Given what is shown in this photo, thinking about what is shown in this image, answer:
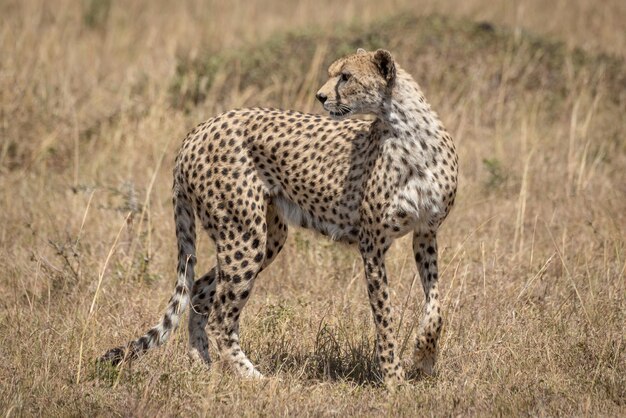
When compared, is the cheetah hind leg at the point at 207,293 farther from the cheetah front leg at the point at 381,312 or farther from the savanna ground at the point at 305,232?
the cheetah front leg at the point at 381,312

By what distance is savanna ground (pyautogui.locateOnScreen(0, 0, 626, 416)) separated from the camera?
14.8ft

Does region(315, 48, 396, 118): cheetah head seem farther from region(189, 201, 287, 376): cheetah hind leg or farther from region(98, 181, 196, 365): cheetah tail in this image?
region(98, 181, 196, 365): cheetah tail

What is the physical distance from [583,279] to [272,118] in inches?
79.9

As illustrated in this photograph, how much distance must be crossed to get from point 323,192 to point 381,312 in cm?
65

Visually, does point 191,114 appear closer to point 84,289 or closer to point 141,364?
point 84,289

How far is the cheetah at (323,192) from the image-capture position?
4.61 meters

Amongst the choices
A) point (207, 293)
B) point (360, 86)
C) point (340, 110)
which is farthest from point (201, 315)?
point (360, 86)

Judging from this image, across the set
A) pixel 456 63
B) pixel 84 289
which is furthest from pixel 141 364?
pixel 456 63

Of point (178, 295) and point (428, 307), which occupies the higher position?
point (428, 307)

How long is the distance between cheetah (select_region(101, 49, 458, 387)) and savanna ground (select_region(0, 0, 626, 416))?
22 centimetres

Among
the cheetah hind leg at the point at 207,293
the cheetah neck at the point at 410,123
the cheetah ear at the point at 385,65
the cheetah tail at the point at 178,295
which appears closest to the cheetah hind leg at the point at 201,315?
the cheetah hind leg at the point at 207,293

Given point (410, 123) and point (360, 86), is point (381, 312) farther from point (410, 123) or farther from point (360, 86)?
point (360, 86)

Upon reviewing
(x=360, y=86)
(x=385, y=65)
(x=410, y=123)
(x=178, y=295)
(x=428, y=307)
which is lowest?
(x=178, y=295)

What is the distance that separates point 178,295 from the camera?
16.3 feet
